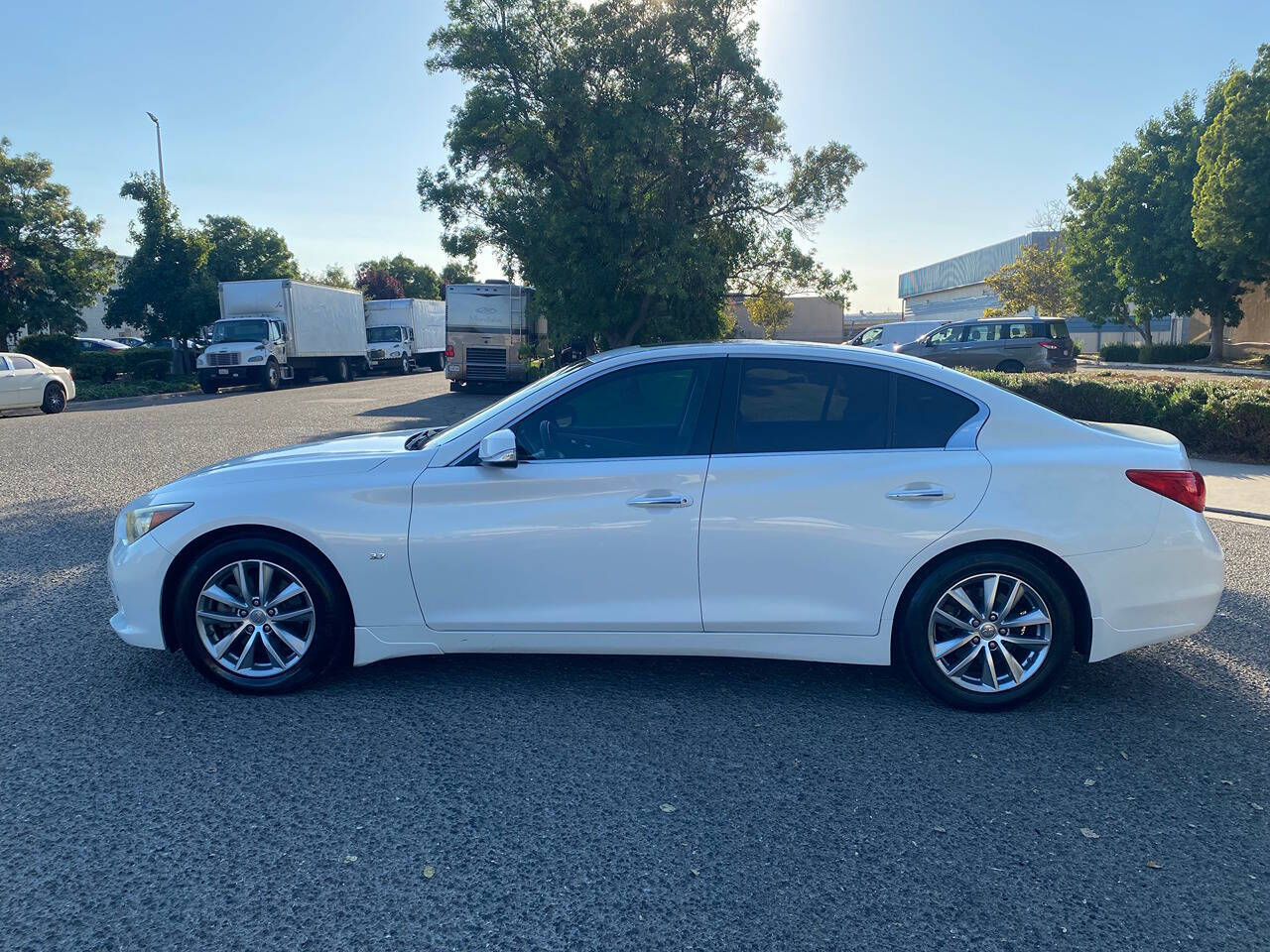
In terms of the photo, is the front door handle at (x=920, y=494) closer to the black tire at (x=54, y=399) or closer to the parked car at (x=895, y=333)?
the black tire at (x=54, y=399)

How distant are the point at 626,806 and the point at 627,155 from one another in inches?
624

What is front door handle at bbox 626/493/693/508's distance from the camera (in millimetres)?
4125

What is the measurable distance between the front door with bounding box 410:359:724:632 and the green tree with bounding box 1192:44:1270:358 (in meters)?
33.8

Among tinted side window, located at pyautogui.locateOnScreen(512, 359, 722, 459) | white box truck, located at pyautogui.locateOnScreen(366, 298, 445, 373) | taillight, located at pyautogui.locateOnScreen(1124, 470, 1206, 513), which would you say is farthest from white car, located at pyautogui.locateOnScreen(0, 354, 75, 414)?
taillight, located at pyautogui.locateOnScreen(1124, 470, 1206, 513)

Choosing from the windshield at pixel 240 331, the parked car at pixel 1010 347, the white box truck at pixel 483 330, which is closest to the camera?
the parked car at pixel 1010 347

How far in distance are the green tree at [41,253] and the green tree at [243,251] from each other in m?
11.8

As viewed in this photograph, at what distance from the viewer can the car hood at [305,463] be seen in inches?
172

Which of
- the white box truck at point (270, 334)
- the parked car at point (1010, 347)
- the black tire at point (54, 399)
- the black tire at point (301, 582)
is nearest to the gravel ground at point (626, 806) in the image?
the black tire at point (301, 582)

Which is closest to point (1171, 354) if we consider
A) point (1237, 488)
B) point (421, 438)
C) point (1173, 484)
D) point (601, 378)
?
point (1237, 488)

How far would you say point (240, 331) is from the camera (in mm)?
29266

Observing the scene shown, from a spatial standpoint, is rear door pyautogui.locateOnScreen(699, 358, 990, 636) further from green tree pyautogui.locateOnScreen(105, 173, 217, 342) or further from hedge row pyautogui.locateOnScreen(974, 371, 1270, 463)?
green tree pyautogui.locateOnScreen(105, 173, 217, 342)

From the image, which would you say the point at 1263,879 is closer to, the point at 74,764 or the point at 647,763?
the point at 647,763

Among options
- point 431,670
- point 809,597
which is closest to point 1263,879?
point 809,597

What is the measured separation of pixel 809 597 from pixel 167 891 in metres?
2.64
